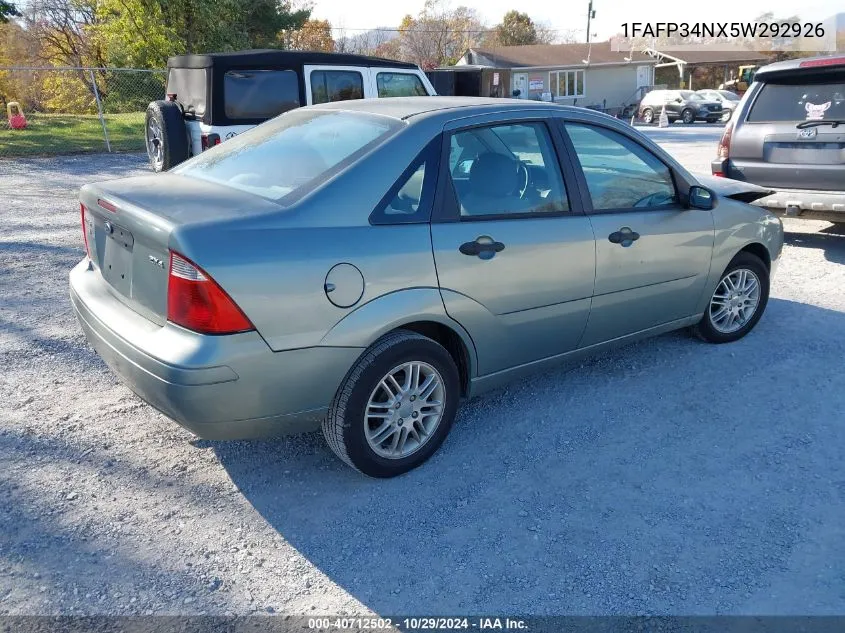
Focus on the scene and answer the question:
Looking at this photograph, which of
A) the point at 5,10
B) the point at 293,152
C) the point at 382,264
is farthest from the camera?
the point at 5,10

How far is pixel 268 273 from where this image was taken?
2.72 m

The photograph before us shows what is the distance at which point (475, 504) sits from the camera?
3105mm

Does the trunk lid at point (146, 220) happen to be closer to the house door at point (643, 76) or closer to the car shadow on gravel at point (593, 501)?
the car shadow on gravel at point (593, 501)

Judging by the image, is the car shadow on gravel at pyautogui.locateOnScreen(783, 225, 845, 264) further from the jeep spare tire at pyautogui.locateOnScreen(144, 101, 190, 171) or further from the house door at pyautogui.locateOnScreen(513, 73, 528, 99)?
the house door at pyautogui.locateOnScreen(513, 73, 528, 99)

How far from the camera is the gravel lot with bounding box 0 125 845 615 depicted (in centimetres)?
258

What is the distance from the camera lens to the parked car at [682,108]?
30234mm

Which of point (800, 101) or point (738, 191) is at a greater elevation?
point (800, 101)

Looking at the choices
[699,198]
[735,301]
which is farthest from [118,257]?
[735,301]

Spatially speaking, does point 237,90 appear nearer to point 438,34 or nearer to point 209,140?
point 209,140

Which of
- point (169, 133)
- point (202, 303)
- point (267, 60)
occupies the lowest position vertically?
point (202, 303)

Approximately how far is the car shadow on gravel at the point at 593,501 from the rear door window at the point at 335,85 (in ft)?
21.7

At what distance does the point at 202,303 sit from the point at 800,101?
664cm

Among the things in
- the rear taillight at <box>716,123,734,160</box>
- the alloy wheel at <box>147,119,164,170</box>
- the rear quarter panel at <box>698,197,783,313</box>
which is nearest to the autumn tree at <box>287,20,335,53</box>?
the alloy wheel at <box>147,119,164,170</box>

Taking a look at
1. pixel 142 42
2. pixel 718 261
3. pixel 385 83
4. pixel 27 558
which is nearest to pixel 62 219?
pixel 385 83
